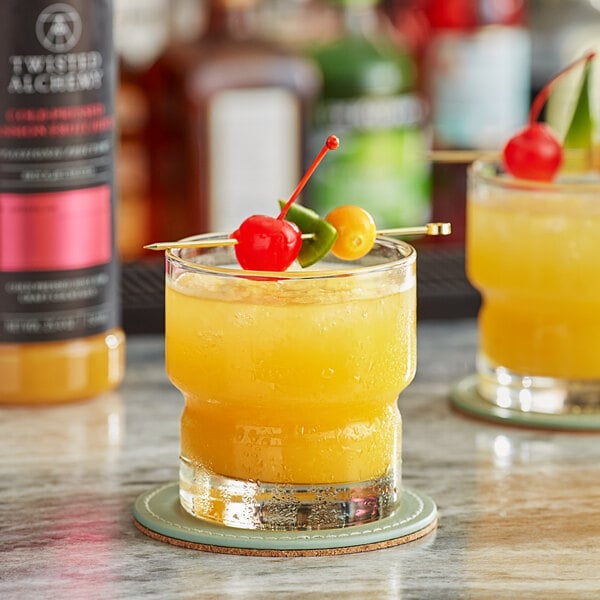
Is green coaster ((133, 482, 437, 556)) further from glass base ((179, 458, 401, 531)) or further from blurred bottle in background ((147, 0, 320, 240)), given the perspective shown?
blurred bottle in background ((147, 0, 320, 240))

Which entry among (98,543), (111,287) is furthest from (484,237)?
(98,543)

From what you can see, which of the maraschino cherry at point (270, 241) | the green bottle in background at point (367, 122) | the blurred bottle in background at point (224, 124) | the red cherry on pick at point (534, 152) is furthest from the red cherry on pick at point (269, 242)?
the green bottle in background at point (367, 122)

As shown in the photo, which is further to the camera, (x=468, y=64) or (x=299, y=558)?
(x=468, y=64)

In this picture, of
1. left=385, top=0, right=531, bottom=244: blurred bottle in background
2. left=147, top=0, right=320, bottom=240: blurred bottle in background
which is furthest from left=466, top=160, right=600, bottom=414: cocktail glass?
left=385, top=0, right=531, bottom=244: blurred bottle in background

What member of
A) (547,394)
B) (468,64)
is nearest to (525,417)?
(547,394)

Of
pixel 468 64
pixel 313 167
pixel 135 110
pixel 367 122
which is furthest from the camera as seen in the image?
pixel 468 64

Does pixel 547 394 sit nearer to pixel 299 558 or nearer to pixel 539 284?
pixel 539 284

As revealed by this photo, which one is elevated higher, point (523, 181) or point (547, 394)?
point (523, 181)
